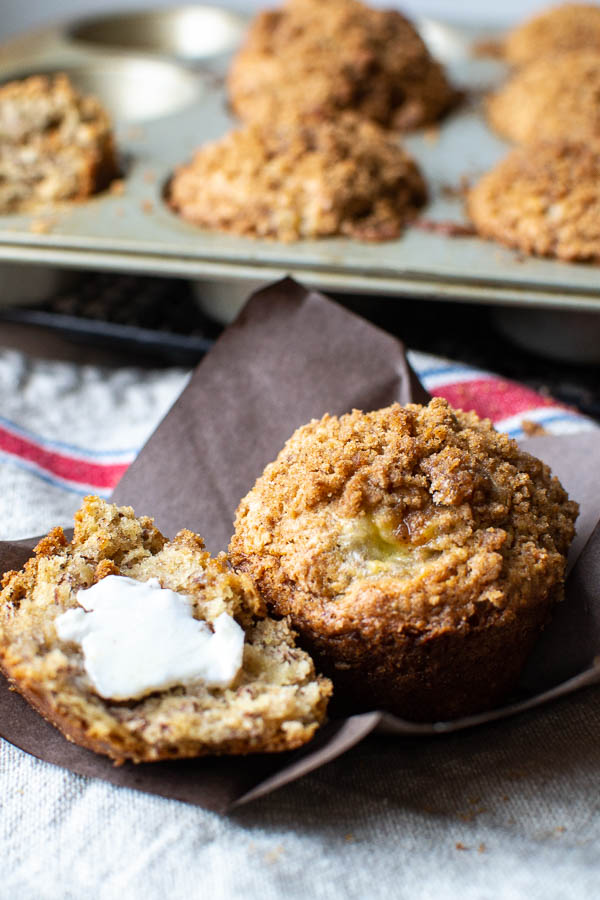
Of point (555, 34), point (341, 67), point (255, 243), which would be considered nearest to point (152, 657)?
point (255, 243)

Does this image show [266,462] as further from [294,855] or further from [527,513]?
[294,855]

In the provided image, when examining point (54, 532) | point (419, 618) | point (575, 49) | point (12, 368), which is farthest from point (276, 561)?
point (575, 49)

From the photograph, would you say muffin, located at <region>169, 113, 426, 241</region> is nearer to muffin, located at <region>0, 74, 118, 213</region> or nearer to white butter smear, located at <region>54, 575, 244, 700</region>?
muffin, located at <region>0, 74, 118, 213</region>

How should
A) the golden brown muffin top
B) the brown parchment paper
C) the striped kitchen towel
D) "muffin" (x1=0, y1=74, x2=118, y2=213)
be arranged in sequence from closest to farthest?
the golden brown muffin top < the brown parchment paper < the striped kitchen towel < "muffin" (x1=0, y1=74, x2=118, y2=213)

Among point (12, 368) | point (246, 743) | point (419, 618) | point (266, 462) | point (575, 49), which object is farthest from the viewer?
point (575, 49)

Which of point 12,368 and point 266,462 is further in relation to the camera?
point 12,368

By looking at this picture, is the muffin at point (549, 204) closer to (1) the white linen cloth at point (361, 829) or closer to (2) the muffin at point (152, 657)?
(1) the white linen cloth at point (361, 829)

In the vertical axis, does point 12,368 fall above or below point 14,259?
below

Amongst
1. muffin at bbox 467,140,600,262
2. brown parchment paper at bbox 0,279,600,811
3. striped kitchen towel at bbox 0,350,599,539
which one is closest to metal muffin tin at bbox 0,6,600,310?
muffin at bbox 467,140,600,262
